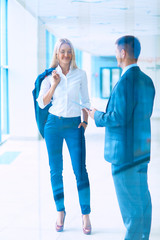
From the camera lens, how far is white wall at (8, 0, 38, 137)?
3443 mm

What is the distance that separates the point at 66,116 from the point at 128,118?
46 centimetres

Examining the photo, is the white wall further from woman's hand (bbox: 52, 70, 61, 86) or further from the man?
the man

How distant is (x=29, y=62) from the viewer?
12.5ft

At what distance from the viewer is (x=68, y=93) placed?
2.07 m

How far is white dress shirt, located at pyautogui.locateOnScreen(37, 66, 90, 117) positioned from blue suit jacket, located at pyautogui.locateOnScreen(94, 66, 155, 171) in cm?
23

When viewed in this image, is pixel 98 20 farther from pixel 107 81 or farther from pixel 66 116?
pixel 66 116

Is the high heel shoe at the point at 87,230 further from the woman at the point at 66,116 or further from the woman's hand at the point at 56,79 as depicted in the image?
the woman's hand at the point at 56,79

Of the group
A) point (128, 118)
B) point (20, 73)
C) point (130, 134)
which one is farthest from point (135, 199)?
point (20, 73)

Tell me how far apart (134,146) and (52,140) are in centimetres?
54

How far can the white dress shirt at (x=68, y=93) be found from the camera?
81.7 inches

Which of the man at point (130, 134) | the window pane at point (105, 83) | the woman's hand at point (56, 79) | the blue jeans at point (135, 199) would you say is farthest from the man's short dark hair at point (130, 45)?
the blue jeans at point (135, 199)

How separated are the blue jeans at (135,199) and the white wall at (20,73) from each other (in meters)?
1.34

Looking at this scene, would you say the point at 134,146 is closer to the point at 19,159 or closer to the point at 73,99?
the point at 73,99

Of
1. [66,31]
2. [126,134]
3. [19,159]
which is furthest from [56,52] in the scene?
[19,159]
